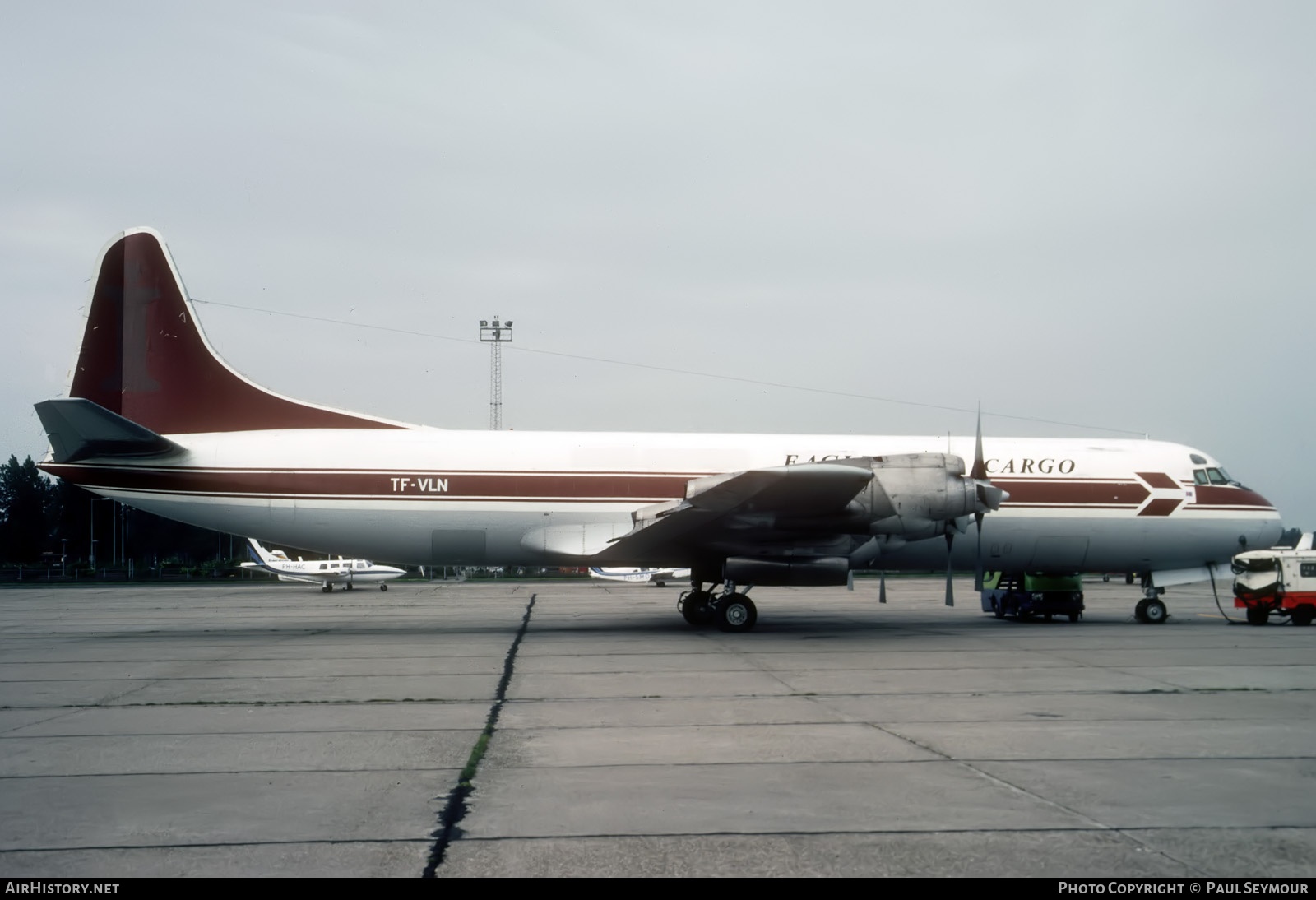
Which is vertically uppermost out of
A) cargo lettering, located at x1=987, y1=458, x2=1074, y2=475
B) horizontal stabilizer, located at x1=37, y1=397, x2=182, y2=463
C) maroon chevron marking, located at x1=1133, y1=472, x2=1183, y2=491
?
horizontal stabilizer, located at x1=37, y1=397, x2=182, y2=463

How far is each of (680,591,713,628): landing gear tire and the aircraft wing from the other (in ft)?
5.43

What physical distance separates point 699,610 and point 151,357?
37.1 feet

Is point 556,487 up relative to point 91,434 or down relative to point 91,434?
down

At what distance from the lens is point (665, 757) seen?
301 inches

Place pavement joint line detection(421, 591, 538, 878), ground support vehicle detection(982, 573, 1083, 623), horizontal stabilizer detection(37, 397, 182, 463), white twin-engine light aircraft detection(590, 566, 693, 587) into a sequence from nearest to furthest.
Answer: pavement joint line detection(421, 591, 538, 878)
horizontal stabilizer detection(37, 397, 182, 463)
ground support vehicle detection(982, 573, 1083, 623)
white twin-engine light aircraft detection(590, 566, 693, 587)

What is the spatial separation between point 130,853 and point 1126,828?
556 centimetres

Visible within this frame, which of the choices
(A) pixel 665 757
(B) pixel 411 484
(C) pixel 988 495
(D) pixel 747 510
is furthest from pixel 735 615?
(A) pixel 665 757

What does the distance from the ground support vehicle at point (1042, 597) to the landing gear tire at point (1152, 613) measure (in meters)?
1.32

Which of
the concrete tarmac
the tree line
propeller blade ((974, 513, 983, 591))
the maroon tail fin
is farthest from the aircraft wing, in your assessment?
the tree line

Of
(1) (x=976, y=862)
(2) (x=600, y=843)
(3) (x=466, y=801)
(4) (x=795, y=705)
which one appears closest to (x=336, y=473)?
(4) (x=795, y=705)

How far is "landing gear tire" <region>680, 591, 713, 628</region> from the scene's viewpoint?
18828mm

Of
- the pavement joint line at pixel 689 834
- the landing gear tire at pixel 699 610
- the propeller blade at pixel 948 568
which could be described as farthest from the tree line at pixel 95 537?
the pavement joint line at pixel 689 834

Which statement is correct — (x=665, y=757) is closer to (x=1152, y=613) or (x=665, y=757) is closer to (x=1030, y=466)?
(x=1030, y=466)

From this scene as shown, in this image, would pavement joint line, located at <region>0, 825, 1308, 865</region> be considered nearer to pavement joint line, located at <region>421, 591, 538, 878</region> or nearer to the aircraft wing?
pavement joint line, located at <region>421, 591, 538, 878</region>
